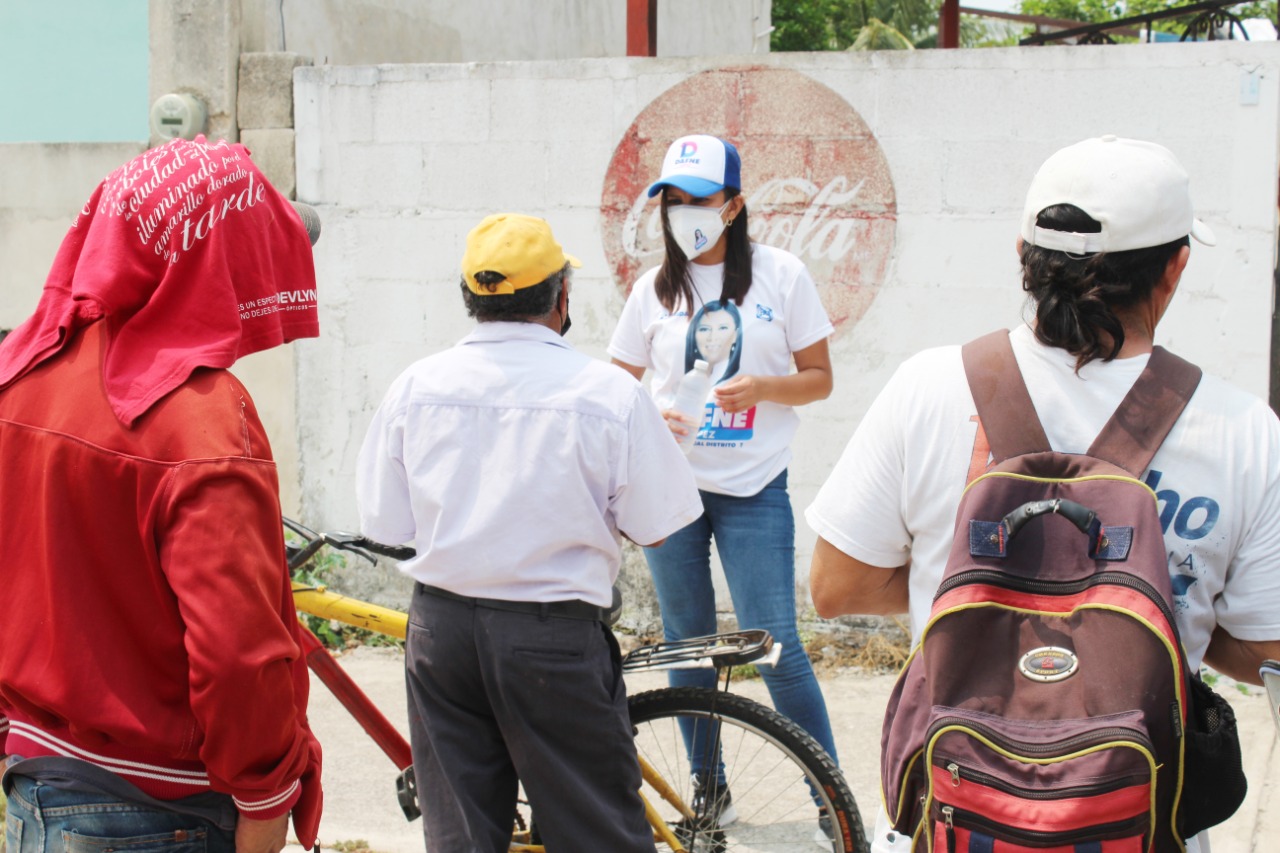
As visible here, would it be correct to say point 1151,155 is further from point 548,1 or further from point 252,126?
A: point 548,1

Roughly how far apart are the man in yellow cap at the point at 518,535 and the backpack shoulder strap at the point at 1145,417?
1.12 m

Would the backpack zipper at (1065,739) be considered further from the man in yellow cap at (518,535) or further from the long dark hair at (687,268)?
the long dark hair at (687,268)

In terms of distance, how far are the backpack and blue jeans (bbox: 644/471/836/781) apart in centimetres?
188

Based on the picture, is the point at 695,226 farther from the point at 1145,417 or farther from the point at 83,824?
the point at 83,824

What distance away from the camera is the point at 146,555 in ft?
5.95

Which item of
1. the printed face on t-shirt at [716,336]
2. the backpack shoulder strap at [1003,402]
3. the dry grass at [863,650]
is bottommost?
the dry grass at [863,650]

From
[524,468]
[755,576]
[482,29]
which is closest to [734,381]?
[755,576]

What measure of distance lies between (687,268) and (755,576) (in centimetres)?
90

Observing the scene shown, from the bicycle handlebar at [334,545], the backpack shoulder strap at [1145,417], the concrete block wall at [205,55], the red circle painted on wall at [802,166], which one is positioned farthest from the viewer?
the concrete block wall at [205,55]

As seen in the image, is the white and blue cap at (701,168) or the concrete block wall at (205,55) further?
the concrete block wall at (205,55)

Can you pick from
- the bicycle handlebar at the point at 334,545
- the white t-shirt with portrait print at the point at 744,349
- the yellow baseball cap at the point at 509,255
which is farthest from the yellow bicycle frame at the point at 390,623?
the yellow baseball cap at the point at 509,255

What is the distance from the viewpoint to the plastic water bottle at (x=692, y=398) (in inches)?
137

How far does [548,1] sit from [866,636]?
6515 mm

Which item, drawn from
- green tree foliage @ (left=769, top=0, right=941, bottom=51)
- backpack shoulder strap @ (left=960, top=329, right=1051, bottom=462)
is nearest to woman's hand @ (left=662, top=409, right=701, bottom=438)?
backpack shoulder strap @ (left=960, top=329, right=1051, bottom=462)
